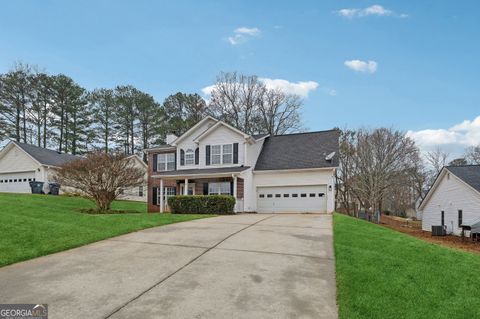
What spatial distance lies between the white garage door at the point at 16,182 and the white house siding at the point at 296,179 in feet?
69.8

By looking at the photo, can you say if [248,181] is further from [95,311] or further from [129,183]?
[95,311]

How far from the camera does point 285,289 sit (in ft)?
16.6

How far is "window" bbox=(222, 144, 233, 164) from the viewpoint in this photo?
22312 mm

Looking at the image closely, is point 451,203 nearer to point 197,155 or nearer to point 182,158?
point 197,155

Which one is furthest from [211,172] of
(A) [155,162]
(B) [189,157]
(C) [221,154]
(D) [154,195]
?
(A) [155,162]

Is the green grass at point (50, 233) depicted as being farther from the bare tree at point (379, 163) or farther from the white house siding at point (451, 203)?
the bare tree at point (379, 163)

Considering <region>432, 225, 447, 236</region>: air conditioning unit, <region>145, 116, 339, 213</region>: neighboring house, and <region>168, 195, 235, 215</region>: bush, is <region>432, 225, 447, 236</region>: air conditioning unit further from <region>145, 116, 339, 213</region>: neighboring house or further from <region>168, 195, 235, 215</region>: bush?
<region>168, 195, 235, 215</region>: bush

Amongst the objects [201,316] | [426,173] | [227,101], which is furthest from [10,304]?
[426,173]

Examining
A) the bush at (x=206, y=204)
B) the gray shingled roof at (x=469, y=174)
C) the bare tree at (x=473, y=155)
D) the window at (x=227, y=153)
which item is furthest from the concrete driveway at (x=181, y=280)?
the bare tree at (x=473, y=155)

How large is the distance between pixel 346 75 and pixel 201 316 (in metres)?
17.5

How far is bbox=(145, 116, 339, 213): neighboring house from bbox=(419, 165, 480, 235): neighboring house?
28.4 feet

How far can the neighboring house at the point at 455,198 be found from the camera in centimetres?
1996

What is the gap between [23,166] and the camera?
29203 millimetres

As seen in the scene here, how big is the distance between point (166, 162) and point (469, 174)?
22082mm
